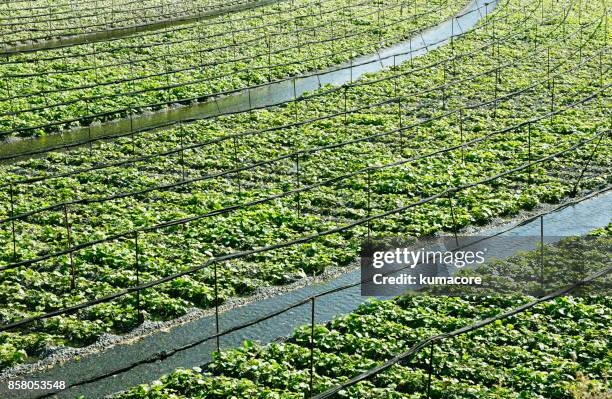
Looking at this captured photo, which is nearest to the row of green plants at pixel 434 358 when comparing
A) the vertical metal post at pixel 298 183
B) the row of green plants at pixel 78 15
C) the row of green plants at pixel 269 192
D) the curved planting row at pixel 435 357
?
the curved planting row at pixel 435 357

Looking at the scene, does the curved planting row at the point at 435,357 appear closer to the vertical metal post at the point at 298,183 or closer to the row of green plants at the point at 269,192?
the row of green plants at the point at 269,192

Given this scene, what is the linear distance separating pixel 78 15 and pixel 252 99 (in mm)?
13851

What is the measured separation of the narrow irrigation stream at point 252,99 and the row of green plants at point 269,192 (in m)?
1.59

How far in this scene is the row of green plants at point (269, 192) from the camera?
14828 mm

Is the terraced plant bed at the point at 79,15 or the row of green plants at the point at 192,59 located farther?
the terraced plant bed at the point at 79,15

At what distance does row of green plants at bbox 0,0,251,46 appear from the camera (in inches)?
1375

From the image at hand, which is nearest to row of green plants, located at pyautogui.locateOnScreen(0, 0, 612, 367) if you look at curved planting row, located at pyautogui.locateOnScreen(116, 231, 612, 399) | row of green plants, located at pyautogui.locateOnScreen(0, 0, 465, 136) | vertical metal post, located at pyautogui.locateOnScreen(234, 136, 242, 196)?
vertical metal post, located at pyautogui.locateOnScreen(234, 136, 242, 196)

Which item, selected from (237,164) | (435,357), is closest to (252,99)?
(237,164)

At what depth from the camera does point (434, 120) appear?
76.5 feet

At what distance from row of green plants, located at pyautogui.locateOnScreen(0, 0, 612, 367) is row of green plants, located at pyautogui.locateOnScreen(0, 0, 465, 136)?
2.79 m

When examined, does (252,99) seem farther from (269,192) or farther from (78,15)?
(78,15)

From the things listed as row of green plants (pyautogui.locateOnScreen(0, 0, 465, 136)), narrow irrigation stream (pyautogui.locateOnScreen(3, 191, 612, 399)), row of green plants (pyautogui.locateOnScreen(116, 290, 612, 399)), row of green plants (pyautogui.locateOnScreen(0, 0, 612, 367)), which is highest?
row of green plants (pyautogui.locateOnScreen(0, 0, 465, 136))

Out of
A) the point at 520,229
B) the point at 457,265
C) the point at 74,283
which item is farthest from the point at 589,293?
the point at 74,283

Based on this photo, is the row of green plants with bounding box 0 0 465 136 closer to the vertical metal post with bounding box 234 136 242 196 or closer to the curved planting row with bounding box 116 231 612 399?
the vertical metal post with bounding box 234 136 242 196
